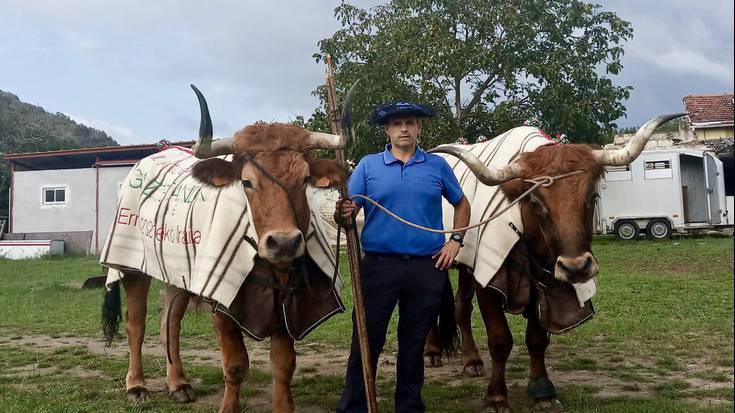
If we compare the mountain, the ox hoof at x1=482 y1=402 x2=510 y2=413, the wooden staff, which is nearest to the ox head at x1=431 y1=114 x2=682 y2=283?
the wooden staff

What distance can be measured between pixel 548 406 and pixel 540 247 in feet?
4.07

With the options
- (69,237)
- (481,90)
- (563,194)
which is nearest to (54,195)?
(69,237)

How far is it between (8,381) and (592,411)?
523 cm

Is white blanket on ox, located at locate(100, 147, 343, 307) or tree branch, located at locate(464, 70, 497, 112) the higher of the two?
tree branch, located at locate(464, 70, 497, 112)

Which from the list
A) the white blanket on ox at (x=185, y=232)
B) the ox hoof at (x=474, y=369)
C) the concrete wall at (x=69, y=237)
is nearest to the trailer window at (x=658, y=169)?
the ox hoof at (x=474, y=369)

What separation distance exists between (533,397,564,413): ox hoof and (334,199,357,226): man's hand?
2110mm

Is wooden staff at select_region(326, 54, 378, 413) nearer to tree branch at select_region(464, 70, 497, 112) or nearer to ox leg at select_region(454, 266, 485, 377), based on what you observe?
ox leg at select_region(454, 266, 485, 377)

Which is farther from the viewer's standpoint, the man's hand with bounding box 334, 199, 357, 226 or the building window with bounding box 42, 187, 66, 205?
the building window with bounding box 42, 187, 66, 205

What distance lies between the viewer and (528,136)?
5.26 meters

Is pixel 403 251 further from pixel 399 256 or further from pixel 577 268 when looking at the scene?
pixel 577 268

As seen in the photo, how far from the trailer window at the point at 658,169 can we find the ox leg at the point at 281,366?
18.7 meters

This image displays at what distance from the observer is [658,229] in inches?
801

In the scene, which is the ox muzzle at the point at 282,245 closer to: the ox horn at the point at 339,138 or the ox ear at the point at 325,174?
the ox ear at the point at 325,174

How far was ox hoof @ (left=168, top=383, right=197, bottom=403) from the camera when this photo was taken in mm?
5270
